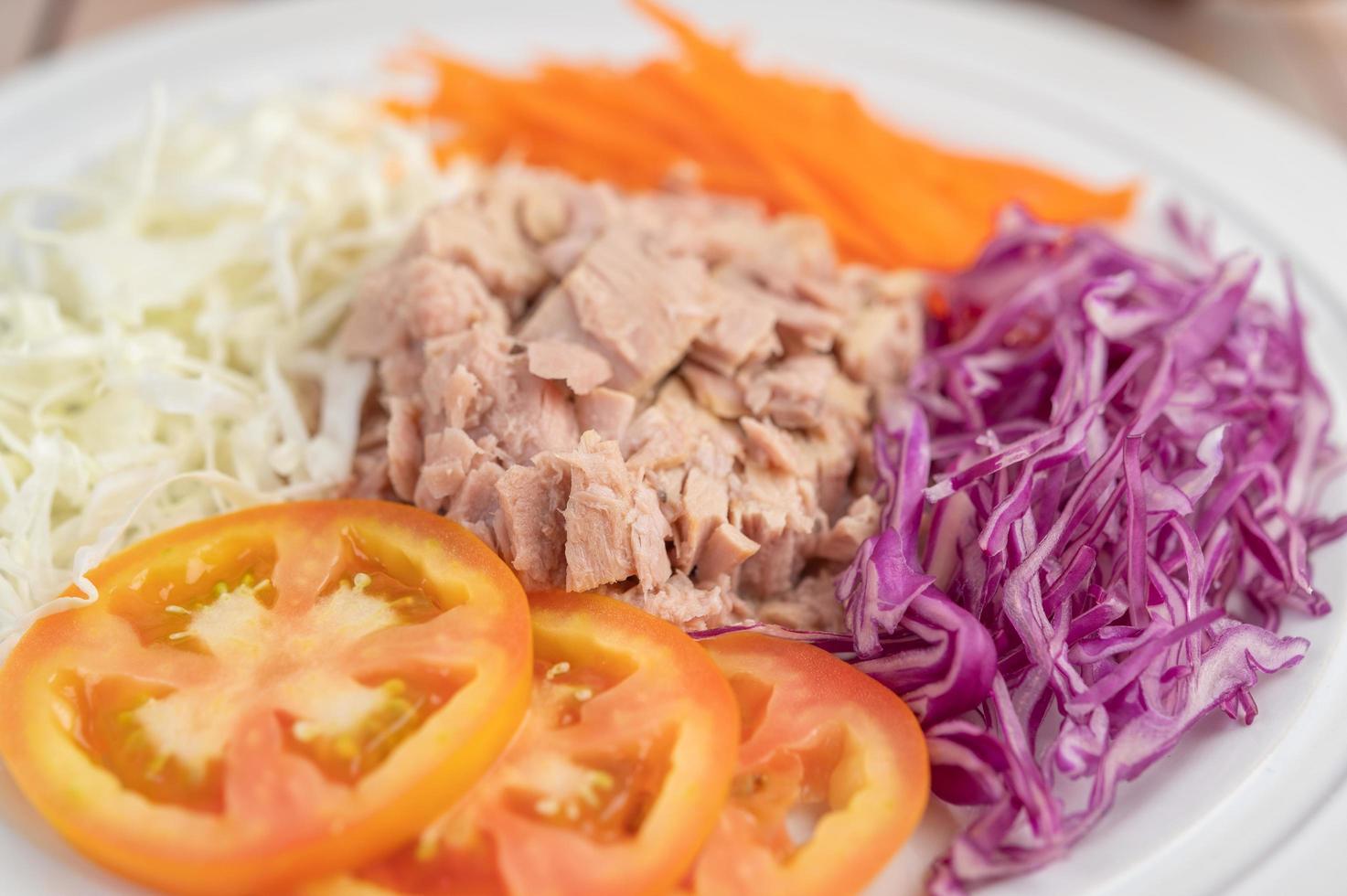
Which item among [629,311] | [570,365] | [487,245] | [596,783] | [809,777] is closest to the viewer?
[596,783]

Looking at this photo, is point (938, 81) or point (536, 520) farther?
point (938, 81)

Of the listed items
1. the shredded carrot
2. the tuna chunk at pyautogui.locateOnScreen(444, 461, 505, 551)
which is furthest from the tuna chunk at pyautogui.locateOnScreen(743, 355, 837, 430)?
the shredded carrot

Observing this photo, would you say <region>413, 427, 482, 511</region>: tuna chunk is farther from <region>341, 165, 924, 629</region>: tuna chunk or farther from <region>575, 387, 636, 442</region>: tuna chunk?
<region>575, 387, 636, 442</region>: tuna chunk

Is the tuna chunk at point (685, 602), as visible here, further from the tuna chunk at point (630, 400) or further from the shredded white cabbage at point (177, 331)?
the shredded white cabbage at point (177, 331)

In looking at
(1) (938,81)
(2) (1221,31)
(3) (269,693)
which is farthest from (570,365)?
(2) (1221,31)

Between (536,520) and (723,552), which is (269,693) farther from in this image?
(723,552)
